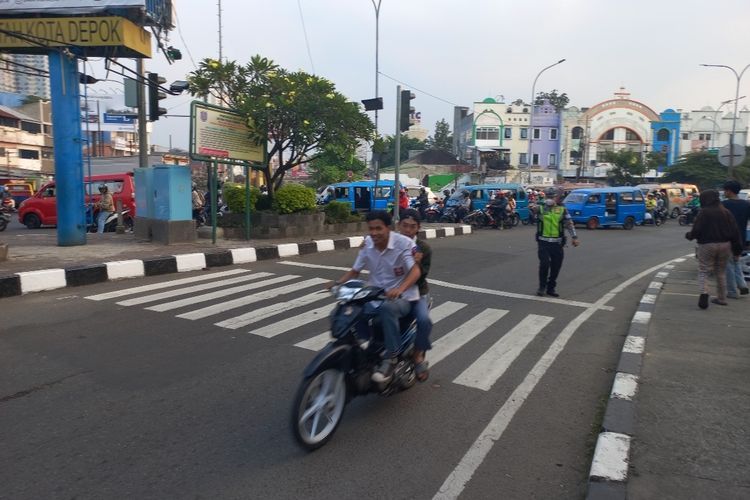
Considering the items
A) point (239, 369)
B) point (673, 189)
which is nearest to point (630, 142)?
point (673, 189)

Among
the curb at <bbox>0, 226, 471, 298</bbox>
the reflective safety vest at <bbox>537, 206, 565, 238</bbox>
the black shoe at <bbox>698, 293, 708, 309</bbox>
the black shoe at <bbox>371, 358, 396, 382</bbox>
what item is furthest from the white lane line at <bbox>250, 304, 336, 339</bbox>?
the black shoe at <bbox>698, 293, 708, 309</bbox>

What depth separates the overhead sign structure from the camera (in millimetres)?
12070

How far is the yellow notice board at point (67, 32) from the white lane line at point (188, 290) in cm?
567

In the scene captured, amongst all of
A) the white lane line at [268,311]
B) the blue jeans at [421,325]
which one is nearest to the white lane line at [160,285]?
the white lane line at [268,311]

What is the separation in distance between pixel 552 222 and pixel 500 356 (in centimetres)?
370

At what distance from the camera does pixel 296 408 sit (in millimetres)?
3230

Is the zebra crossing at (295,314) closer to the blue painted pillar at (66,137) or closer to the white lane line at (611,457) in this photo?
the white lane line at (611,457)

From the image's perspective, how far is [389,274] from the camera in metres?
4.27

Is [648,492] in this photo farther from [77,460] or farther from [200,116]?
[200,116]

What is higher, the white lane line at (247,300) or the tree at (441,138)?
the tree at (441,138)

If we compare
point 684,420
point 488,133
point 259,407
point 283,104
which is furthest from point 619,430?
point 488,133

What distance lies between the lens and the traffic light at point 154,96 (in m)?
12.1

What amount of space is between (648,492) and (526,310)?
471 cm

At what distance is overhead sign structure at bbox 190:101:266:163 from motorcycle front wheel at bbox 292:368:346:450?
9.64 meters
